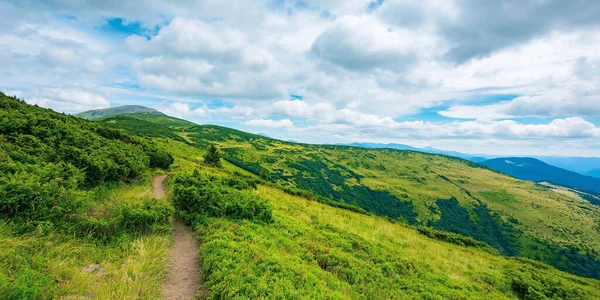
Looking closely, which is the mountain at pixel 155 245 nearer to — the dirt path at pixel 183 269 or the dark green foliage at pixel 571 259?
the dirt path at pixel 183 269

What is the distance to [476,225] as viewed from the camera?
143250 mm

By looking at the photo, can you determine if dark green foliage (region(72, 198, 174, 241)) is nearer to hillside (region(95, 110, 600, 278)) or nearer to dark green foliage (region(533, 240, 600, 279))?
hillside (region(95, 110, 600, 278))

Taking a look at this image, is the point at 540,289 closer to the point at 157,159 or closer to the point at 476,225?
the point at 157,159

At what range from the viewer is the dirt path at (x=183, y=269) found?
804 centimetres

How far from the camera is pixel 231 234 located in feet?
39.0

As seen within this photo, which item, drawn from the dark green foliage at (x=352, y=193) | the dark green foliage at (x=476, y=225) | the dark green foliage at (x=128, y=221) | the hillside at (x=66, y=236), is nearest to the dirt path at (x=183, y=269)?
the hillside at (x=66, y=236)

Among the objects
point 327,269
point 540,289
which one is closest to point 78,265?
point 327,269

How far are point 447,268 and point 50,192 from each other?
21375mm

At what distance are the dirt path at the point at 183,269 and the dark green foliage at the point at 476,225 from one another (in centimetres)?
14351

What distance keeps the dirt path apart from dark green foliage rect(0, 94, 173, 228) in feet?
14.7

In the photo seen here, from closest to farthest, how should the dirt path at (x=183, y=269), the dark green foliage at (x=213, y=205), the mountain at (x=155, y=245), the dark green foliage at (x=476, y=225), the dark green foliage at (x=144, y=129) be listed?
the mountain at (x=155, y=245) → the dirt path at (x=183, y=269) → the dark green foliage at (x=213, y=205) → the dark green foliage at (x=144, y=129) → the dark green foliage at (x=476, y=225)

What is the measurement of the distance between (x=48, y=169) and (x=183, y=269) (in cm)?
845

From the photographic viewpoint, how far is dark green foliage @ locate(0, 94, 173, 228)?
903cm

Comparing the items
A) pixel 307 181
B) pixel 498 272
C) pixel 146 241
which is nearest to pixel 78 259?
pixel 146 241
